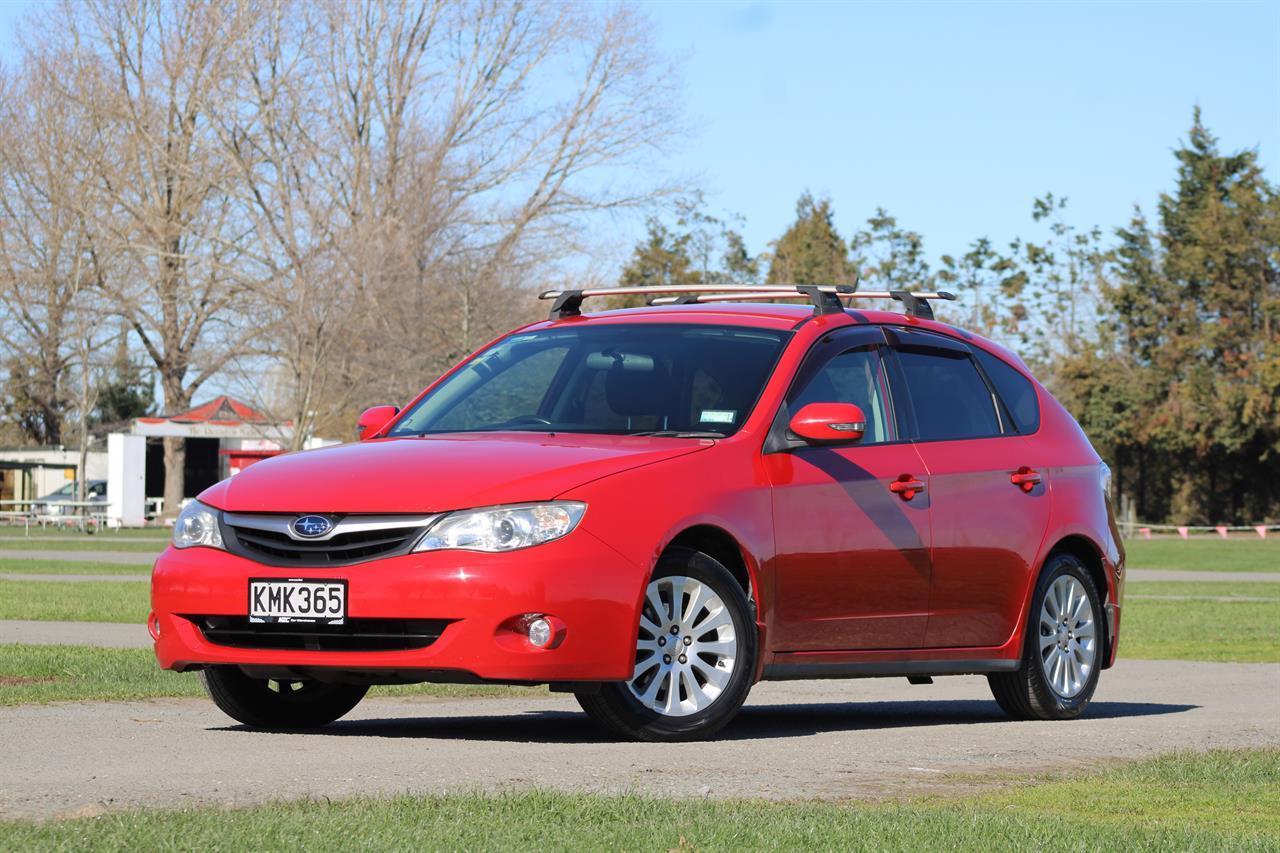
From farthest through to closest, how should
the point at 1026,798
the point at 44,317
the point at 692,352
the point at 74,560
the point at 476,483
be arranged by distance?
1. the point at 44,317
2. the point at 74,560
3. the point at 692,352
4. the point at 476,483
5. the point at 1026,798

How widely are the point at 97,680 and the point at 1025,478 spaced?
5.36 metres

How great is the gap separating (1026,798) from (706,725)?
5.52 ft

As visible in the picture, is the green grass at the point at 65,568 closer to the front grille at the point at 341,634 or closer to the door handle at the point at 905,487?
the door handle at the point at 905,487

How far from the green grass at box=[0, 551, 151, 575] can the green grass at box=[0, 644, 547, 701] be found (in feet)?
52.1

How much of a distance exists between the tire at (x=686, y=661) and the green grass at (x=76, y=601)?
1143 centimetres

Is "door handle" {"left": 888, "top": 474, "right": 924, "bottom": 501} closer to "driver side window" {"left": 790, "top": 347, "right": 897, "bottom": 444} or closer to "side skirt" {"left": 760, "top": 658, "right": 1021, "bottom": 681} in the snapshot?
"driver side window" {"left": 790, "top": 347, "right": 897, "bottom": 444}

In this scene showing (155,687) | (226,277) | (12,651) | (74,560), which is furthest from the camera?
(226,277)

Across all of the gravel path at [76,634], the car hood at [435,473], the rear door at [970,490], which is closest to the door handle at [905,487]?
the rear door at [970,490]

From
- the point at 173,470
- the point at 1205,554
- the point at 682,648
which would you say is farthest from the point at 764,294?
the point at 173,470

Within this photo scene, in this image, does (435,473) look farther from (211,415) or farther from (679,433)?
(211,415)

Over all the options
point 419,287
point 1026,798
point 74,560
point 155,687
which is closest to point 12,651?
point 155,687

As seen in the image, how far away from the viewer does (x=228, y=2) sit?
5138cm

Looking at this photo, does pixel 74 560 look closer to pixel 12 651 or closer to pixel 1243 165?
pixel 12 651

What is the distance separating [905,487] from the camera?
9055 millimetres
